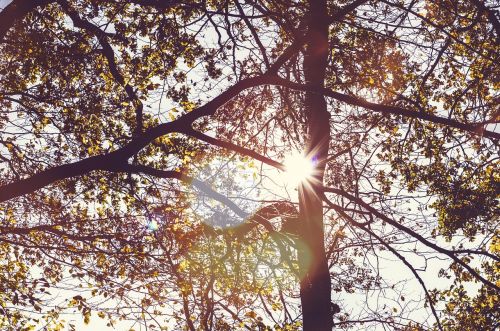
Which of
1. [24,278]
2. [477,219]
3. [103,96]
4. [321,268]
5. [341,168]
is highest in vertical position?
[103,96]

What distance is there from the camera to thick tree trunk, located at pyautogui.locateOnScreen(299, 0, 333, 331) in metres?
6.77

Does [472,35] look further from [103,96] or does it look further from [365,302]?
[103,96]

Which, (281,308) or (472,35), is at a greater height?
(472,35)

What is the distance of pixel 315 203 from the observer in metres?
7.71

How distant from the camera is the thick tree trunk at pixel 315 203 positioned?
6.77m

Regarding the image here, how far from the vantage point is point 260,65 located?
30.7 feet

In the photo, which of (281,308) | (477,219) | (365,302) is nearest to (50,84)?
(281,308)

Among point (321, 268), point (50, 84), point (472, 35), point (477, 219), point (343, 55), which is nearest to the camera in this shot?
point (321, 268)

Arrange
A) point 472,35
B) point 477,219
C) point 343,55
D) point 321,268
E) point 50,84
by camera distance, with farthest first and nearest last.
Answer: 1. point 477,219
2. point 472,35
3. point 343,55
4. point 50,84
5. point 321,268

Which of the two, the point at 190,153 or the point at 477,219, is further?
the point at 477,219

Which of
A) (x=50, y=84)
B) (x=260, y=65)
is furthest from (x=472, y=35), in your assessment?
(x=50, y=84)

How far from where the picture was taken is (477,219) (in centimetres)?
992

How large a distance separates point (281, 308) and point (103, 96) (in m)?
5.93

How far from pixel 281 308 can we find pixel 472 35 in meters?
7.35
